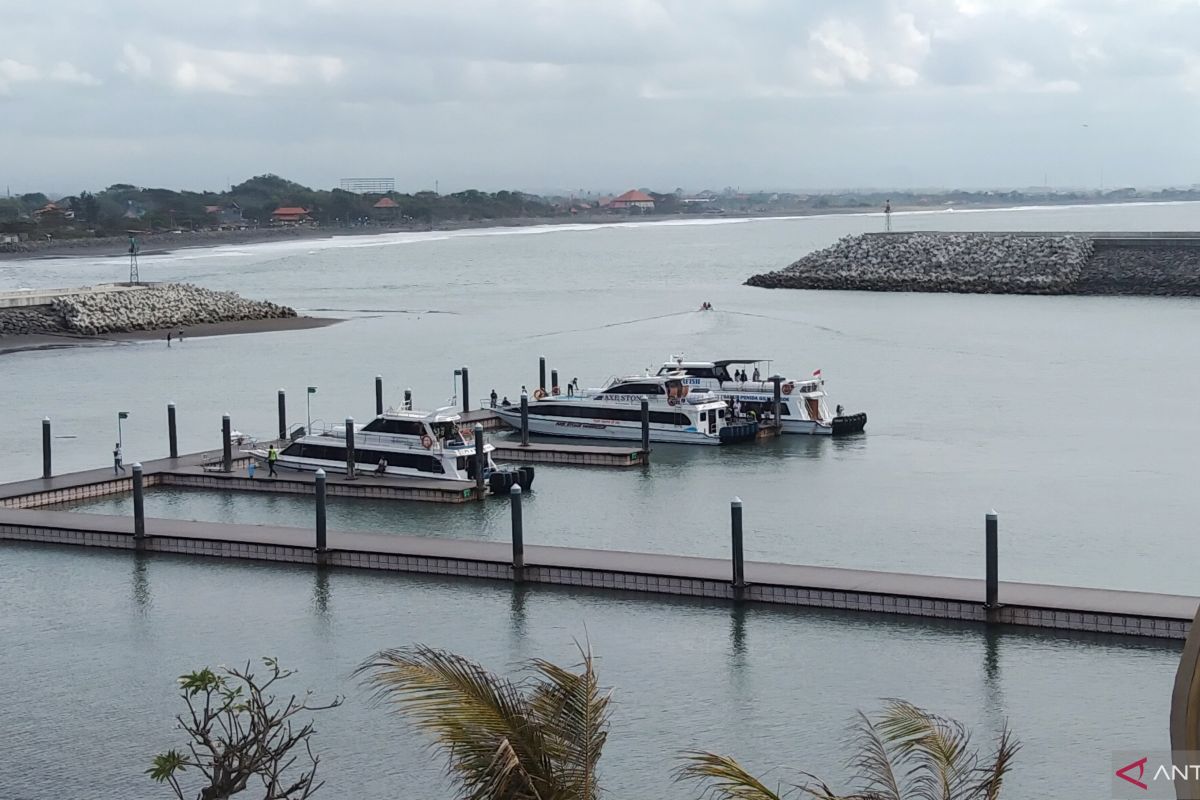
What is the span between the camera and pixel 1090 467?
37656mm

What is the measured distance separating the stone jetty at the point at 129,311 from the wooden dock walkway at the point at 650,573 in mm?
44297

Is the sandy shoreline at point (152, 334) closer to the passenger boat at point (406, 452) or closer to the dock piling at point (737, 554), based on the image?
the passenger boat at point (406, 452)

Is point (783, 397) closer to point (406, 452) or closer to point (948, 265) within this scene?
point (406, 452)

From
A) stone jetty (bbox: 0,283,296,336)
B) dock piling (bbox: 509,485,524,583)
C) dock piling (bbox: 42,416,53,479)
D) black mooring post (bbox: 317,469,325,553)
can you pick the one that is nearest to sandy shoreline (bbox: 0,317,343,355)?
stone jetty (bbox: 0,283,296,336)

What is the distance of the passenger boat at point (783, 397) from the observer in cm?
4297

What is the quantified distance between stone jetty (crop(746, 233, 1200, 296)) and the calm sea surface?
26.6 m

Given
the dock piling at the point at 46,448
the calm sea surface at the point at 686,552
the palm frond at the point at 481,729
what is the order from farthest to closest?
1. the dock piling at the point at 46,448
2. the calm sea surface at the point at 686,552
3. the palm frond at the point at 481,729

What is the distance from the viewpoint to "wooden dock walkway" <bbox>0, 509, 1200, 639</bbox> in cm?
2239

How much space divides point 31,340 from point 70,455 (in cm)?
3222

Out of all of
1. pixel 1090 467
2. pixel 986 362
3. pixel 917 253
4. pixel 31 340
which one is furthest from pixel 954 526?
pixel 917 253

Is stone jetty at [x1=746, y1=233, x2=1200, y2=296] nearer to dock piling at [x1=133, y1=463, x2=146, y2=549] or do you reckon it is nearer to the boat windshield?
the boat windshield

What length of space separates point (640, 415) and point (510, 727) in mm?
33769

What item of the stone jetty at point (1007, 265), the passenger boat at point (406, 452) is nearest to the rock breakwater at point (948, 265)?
the stone jetty at point (1007, 265)

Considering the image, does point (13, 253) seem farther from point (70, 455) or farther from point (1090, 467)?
point (1090, 467)
